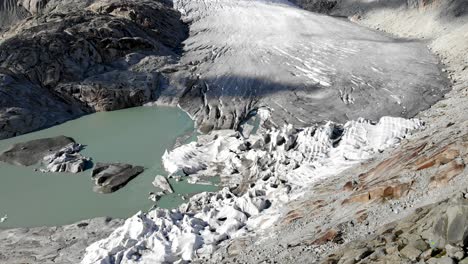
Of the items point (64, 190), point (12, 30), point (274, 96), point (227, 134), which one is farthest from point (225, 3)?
point (64, 190)

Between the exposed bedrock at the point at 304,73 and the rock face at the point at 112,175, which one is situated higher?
the exposed bedrock at the point at 304,73

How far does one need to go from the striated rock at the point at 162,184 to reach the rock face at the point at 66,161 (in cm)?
228

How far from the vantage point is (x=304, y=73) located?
15.4 m

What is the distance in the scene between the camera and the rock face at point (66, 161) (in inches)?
459

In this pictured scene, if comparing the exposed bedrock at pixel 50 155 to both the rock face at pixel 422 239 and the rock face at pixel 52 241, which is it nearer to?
the rock face at pixel 52 241

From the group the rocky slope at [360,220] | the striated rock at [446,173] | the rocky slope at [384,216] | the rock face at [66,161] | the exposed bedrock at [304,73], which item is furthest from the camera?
the exposed bedrock at [304,73]

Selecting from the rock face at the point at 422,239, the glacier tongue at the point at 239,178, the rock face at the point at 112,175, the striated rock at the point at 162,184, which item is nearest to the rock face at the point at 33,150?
the rock face at the point at 112,175

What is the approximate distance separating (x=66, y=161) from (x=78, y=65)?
6.44 metres

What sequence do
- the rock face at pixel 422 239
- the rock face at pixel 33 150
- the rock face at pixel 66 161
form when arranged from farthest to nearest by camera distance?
the rock face at pixel 33 150 < the rock face at pixel 66 161 < the rock face at pixel 422 239

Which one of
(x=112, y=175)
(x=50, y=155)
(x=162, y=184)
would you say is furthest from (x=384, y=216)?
(x=50, y=155)

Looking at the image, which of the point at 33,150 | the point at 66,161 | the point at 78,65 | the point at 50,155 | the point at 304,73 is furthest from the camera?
the point at 78,65

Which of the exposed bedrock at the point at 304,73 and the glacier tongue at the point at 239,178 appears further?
the exposed bedrock at the point at 304,73

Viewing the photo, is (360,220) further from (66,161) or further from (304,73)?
(304,73)

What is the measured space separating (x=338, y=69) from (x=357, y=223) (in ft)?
33.4
